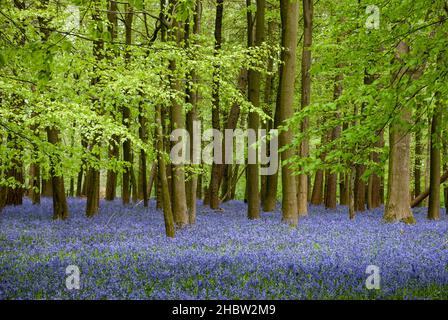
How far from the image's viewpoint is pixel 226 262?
8867 mm

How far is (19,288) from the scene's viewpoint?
6.90 meters

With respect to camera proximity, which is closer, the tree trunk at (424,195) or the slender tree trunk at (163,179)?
the slender tree trunk at (163,179)

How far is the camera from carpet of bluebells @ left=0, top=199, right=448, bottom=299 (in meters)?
6.75

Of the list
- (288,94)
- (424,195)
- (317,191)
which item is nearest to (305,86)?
(288,94)

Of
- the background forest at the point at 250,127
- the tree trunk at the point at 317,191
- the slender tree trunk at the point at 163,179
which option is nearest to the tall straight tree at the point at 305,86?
the background forest at the point at 250,127

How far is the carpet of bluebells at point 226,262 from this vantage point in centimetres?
675

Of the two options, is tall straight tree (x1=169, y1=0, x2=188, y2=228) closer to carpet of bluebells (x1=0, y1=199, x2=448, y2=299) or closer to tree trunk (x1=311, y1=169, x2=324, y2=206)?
carpet of bluebells (x1=0, y1=199, x2=448, y2=299)

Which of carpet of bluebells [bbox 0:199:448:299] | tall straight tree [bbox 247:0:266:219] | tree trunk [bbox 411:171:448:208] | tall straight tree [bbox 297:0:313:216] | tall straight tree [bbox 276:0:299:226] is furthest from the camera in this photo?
tree trunk [bbox 411:171:448:208]

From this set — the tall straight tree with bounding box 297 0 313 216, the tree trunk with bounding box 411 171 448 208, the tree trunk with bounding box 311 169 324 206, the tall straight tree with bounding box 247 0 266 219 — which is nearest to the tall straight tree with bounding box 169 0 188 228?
the tall straight tree with bounding box 247 0 266 219

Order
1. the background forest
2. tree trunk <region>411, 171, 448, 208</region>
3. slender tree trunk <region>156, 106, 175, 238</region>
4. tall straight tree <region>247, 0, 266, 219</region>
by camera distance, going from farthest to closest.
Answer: tree trunk <region>411, 171, 448, 208</region> → tall straight tree <region>247, 0, 266, 219</region> → slender tree trunk <region>156, 106, 175, 238</region> → the background forest

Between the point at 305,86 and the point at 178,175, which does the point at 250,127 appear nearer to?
the point at 305,86

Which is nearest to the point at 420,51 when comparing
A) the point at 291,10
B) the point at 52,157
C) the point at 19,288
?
the point at 19,288

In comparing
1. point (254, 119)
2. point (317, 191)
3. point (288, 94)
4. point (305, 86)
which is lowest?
point (317, 191)

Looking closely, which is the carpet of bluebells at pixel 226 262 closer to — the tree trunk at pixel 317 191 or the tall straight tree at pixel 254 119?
the tall straight tree at pixel 254 119
